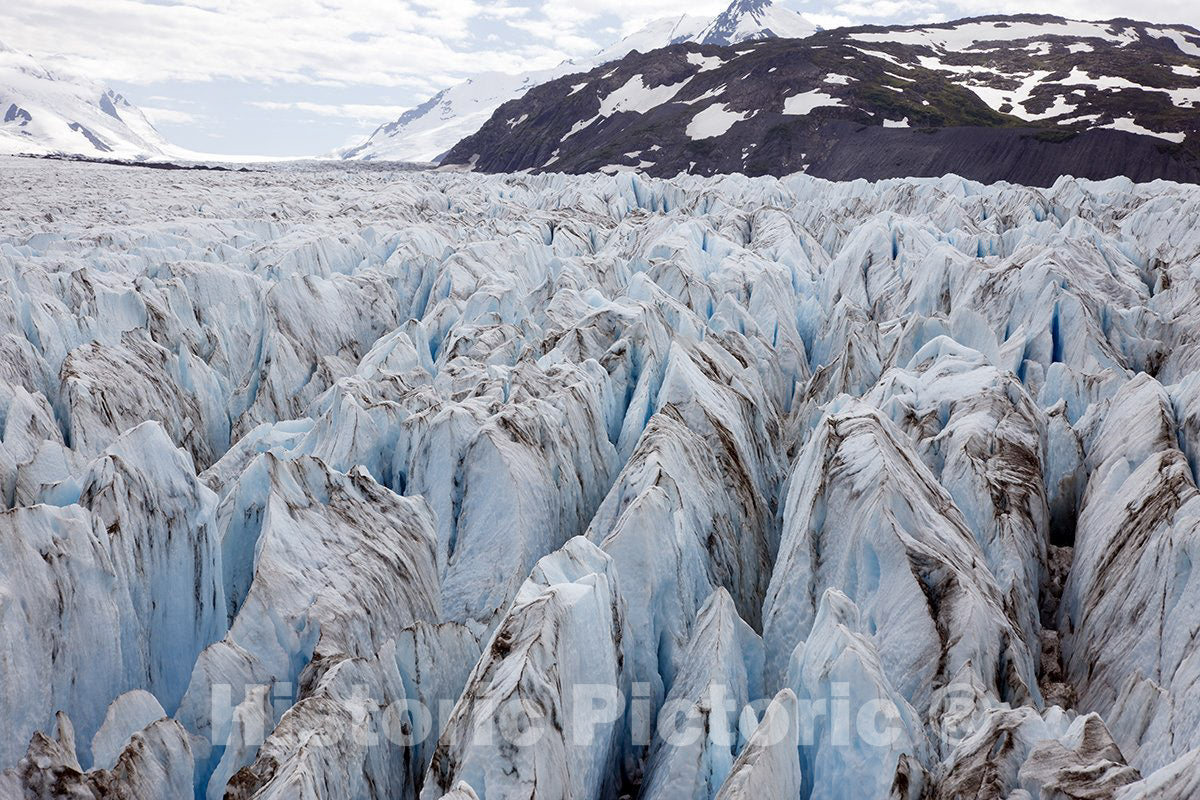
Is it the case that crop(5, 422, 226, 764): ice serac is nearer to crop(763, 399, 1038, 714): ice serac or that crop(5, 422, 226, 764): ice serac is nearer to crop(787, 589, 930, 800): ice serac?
crop(787, 589, 930, 800): ice serac

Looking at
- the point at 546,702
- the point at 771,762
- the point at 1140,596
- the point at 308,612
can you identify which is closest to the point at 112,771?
the point at 308,612

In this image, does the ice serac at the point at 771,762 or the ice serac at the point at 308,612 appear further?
the ice serac at the point at 308,612

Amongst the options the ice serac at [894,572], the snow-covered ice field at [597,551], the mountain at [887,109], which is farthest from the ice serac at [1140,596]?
the mountain at [887,109]

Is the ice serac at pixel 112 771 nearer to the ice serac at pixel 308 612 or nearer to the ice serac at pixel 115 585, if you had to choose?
the ice serac at pixel 308 612

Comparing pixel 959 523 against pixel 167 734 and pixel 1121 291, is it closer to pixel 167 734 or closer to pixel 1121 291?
pixel 167 734

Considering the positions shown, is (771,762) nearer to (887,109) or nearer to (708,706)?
(708,706)

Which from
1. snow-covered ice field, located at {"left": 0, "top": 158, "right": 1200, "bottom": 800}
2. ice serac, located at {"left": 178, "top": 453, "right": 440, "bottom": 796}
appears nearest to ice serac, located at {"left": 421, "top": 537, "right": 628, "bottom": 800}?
snow-covered ice field, located at {"left": 0, "top": 158, "right": 1200, "bottom": 800}
